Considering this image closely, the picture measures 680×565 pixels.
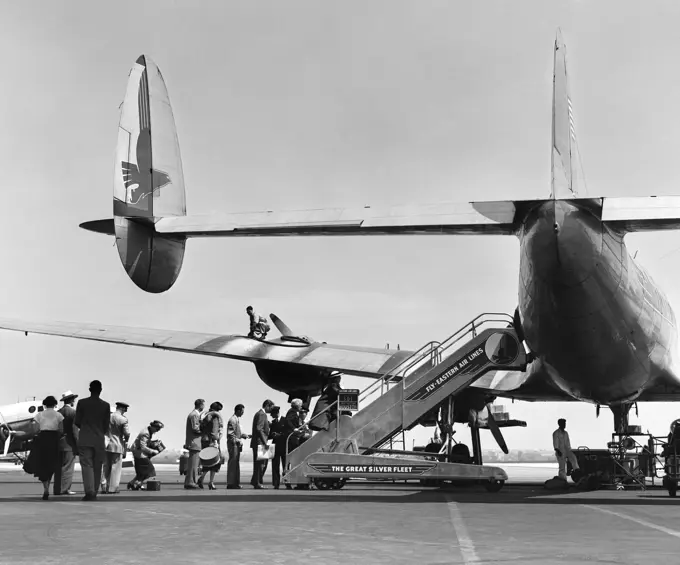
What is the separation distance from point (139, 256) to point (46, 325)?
21.1 ft

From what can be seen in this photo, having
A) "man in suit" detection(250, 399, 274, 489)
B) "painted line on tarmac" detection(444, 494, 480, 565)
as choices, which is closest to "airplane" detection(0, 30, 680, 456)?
"man in suit" detection(250, 399, 274, 489)

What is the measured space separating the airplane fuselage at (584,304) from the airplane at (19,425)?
2543 centimetres

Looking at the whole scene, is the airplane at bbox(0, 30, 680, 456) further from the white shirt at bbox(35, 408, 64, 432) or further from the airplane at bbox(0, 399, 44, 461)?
A: the airplane at bbox(0, 399, 44, 461)

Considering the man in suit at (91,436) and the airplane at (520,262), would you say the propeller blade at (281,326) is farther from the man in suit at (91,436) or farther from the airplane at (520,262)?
the man in suit at (91,436)

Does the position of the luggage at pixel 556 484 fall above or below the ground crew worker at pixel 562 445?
below

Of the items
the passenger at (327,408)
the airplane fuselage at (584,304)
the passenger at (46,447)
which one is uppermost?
the airplane fuselage at (584,304)

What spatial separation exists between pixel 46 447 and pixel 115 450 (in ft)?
5.23

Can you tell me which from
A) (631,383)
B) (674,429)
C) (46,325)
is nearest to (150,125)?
(46,325)

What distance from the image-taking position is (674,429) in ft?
52.7

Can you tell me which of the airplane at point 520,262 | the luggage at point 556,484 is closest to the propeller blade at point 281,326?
the airplane at point 520,262

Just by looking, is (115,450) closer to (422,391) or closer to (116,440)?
(116,440)

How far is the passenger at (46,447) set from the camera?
46.1 ft

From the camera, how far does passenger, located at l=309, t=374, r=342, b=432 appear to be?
645 inches

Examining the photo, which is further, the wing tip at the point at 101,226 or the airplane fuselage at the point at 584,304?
the wing tip at the point at 101,226
